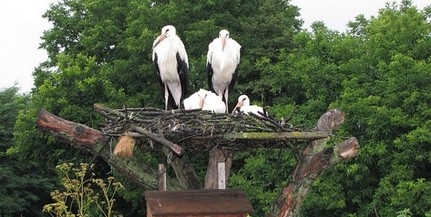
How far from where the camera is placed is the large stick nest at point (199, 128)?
6891mm

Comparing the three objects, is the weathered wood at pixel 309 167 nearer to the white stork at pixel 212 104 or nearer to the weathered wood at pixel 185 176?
the weathered wood at pixel 185 176

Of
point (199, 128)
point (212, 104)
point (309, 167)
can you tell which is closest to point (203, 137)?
point (199, 128)

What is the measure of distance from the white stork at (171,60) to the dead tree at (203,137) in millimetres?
2049

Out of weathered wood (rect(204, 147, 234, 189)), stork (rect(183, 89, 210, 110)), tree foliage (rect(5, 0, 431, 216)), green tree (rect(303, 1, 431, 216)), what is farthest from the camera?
tree foliage (rect(5, 0, 431, 216))

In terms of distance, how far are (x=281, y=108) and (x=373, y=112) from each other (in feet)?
6.57

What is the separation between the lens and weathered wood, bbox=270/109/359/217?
7758 mm

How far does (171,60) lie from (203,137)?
3.37 metres

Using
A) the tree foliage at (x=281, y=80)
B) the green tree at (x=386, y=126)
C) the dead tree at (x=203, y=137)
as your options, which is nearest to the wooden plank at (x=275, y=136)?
the dead tree at (x=203, y=137)

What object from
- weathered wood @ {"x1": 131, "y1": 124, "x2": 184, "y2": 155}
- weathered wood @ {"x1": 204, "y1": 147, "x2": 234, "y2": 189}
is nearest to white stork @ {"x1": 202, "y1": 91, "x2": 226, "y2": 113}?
weathered wood @ {"x1": 204, "y1": 147, "x2": 234, "y2": 189}

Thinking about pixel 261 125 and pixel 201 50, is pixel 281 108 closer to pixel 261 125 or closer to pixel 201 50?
pixel 201 50

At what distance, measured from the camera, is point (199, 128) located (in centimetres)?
693

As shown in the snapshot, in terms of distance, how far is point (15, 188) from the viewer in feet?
79.4

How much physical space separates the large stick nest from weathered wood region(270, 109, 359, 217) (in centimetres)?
35

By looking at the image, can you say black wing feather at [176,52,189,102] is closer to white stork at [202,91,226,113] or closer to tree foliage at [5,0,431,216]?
white stork at [202,91,226,113]
